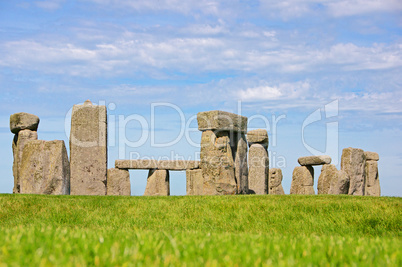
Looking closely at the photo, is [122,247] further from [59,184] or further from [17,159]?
[17,159]

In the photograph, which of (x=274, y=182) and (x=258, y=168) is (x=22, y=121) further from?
(x=274, y=182)

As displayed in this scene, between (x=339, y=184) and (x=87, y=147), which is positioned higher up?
(x=87, y=147)

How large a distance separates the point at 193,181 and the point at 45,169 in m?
8.14

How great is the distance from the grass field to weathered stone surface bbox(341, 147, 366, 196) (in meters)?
9.17

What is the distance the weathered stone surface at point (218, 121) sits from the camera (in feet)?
50.4

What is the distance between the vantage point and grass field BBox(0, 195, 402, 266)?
422cm

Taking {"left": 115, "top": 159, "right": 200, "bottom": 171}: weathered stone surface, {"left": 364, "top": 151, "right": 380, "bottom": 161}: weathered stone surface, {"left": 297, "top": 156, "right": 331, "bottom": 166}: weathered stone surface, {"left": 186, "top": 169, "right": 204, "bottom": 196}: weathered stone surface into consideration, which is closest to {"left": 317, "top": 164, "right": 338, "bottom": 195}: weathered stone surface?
{"left": 297, "top": 156, "right": 331, "bottom": 166}: weathered stone surface

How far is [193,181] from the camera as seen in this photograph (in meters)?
20.3

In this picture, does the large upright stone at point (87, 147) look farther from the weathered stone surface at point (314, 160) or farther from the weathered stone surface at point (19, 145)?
the weathered stone surface at point (314, 160)

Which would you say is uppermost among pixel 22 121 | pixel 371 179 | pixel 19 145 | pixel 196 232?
pixel 22 121

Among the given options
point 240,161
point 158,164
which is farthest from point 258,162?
point 158,164

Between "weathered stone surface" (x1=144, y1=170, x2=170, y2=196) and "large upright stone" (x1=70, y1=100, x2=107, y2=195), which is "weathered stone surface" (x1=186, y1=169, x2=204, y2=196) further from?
"large upright stone" (x1=70, y1=100, x2=107, y2=195)

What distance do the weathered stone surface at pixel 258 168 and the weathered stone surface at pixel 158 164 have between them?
2.61 meters

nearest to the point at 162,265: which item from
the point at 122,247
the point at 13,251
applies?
the point at 122,247
